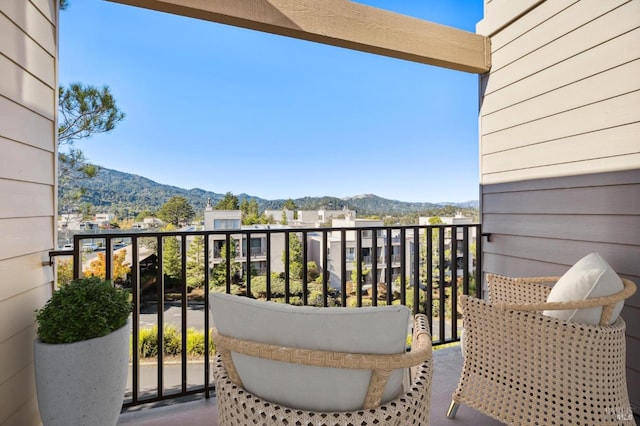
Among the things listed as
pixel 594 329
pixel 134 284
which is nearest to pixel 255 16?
pixel 134 284

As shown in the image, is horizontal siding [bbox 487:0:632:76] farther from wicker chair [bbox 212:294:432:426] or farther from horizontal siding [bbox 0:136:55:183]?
horizontal siding [bbox 0:136:55:183]

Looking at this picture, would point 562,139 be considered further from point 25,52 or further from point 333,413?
point 25,52

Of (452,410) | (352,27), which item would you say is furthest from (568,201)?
(352,27)

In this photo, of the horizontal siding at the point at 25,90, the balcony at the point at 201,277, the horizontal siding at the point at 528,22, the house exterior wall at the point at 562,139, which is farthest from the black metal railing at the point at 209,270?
the horizontal siding at the point at 528,22

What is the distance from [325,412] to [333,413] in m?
0.02

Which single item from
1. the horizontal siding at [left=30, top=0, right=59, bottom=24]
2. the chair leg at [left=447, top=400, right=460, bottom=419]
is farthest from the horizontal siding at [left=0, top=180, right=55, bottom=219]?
the chair leg at [left=447, top=400, right=460, bottom=419]

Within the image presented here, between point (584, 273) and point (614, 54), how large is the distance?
134 centimetres

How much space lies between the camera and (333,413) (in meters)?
0.82

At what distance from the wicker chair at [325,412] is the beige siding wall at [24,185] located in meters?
1.25

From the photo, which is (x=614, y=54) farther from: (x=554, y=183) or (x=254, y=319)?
(x=254, y=319)

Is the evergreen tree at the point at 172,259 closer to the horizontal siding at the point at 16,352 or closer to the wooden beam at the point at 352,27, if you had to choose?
the horizontal siding at the point at 16,352

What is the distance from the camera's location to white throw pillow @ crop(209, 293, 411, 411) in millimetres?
785

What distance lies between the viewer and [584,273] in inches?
57.8

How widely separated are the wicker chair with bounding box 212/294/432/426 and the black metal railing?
1.24m
